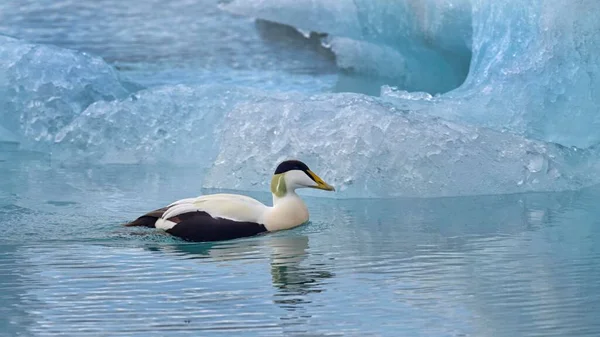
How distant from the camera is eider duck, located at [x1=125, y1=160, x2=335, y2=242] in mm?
5461

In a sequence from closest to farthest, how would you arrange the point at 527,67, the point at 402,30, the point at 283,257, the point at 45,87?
the point at 283,257, the point at 527,67, the point at 45,87, the point at 402,30

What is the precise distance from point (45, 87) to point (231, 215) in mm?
4201

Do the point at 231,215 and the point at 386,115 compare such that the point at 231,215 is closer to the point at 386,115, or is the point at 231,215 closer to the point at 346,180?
the point at 346,180

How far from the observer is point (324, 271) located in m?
4.74

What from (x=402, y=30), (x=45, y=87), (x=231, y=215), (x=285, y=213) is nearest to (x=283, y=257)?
(x=231, y=215)

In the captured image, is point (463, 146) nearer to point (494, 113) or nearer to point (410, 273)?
point (494, 113)

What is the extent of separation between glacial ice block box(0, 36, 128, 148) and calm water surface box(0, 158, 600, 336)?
244cm

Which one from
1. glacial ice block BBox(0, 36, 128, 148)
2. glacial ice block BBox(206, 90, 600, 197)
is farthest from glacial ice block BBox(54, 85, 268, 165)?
glacial ice block BBox(206, 90, 600, 197)

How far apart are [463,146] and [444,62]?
12.3 feet

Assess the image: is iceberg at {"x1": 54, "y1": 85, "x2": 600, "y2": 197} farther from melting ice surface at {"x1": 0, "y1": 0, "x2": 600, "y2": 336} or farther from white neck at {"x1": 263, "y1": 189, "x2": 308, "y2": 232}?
white neck at {"x1": 263, "y1": 189, "x2": 308, "y2": 232}

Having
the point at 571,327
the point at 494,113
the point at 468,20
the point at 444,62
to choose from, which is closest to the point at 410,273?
the point at 571,327

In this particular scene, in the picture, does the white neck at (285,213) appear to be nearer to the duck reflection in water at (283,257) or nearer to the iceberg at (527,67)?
the duck reflection in water at (283,257)

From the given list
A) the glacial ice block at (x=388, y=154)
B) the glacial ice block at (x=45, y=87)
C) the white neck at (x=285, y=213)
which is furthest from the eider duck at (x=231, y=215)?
the glacial ice block at (x=45, y=87)

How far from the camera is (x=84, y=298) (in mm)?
4328
